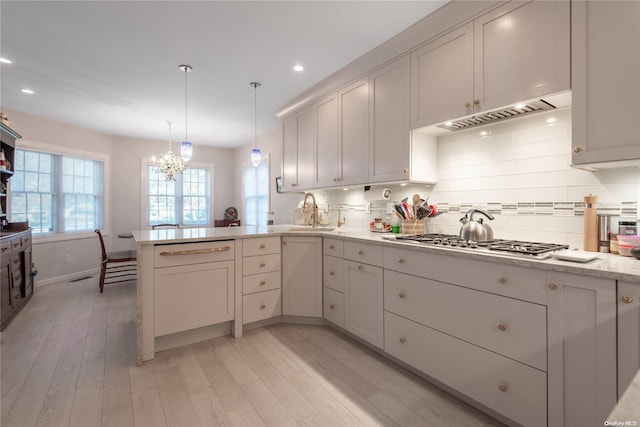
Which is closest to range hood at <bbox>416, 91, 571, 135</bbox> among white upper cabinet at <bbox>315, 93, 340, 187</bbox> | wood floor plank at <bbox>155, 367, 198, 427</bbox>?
white upper cabinet at <bbox>315, 93, 340, 187</bbox>

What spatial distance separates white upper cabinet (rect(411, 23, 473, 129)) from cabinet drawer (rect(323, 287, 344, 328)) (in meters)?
1.56

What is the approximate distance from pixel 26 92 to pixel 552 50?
17.1 ft

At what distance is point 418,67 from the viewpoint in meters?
2.34

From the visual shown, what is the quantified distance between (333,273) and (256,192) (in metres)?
3.86

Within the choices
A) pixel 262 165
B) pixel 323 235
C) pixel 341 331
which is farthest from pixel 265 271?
pixel 262 165

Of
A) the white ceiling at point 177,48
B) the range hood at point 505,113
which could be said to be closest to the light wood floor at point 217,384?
the range hood at point 505,113

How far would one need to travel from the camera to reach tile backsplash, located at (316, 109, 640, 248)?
1.74m

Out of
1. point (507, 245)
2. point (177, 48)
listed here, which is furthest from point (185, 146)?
point (507, 245)

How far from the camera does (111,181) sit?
5703 millimetres

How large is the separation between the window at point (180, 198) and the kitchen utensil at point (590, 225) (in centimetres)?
646

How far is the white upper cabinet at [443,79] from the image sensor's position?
6.64ft

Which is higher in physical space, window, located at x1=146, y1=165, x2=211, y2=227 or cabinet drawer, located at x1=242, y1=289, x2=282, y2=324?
window, located at x1=146, y1=165, x2=211, y2=227

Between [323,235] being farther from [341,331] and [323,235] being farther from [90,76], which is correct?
[90,76]

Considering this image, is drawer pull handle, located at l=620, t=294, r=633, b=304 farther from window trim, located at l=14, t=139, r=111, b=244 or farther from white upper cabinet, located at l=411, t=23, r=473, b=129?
window trim, located at l=14, t=139, r=111, b=244
